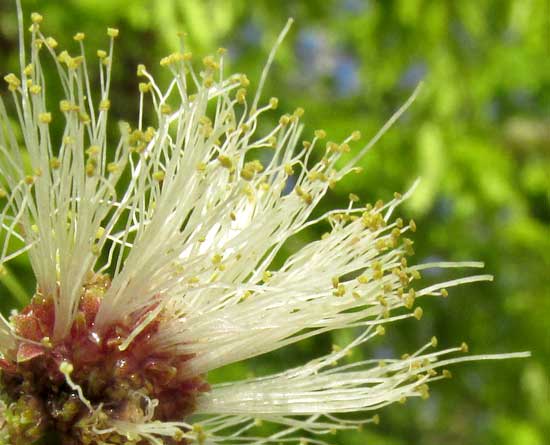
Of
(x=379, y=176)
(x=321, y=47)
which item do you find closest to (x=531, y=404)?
(x=379, y=176)

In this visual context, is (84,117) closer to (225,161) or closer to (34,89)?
(34,89)

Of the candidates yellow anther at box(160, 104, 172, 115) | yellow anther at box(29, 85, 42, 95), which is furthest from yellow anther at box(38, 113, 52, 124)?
yellow anther at box(160, 104, 172, 115)

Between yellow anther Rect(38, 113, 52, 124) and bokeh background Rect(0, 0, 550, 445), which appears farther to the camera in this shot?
bokeh background Rect(0, 0, 550, 445)

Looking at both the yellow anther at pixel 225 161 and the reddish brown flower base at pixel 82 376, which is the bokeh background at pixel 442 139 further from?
the yellow anther at pixel 225 161

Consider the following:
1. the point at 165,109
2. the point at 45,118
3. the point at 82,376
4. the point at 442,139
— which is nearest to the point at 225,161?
the point at 165,109

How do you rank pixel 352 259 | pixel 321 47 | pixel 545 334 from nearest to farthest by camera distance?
pixel 352 259, pixel 545 334, pixel 321 47

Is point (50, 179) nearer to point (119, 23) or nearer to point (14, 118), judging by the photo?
point (14, 118)

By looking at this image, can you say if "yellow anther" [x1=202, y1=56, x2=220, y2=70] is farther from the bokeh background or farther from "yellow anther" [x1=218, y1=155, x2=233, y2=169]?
the bokeh background
